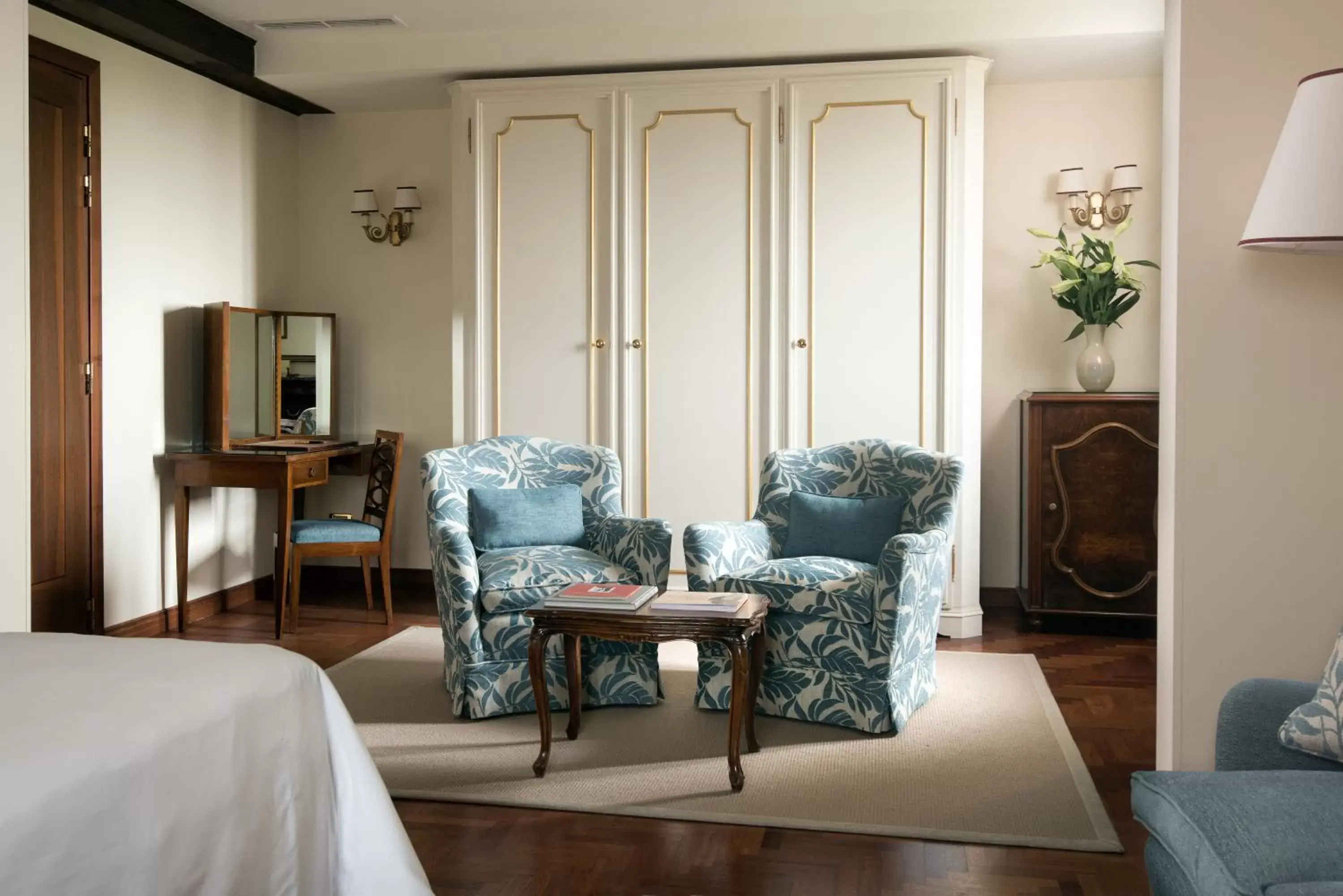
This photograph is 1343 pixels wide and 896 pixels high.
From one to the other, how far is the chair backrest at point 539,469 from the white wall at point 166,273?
63.4 inches

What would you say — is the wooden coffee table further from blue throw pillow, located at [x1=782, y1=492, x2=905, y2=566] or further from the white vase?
the white vase

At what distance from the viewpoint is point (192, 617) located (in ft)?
16.8

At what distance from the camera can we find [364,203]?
5.70 m

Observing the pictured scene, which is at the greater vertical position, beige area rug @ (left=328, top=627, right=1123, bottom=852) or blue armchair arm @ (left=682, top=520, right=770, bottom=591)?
blue armchair arm @ (left=682, top=520, right=770, bottom=591)

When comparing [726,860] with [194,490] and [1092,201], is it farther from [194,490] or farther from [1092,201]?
[1092,201]

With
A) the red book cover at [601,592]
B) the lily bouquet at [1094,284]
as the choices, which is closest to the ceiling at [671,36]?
the lily bouquet at [1094,284]

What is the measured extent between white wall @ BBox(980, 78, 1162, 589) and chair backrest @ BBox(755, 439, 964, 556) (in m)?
1.46

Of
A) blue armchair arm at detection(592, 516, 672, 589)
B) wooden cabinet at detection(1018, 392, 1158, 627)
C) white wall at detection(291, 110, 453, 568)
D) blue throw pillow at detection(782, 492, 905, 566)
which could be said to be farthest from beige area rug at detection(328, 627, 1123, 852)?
white wall at detection(291, 110, 453, 568)

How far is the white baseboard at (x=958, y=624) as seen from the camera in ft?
15.9

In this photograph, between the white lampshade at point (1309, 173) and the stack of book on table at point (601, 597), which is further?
the stack of book on table at point (601, 597)

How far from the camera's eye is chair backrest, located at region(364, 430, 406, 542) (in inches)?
205

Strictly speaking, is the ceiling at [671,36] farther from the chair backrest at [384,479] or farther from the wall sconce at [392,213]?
the chair backrest at [384,479]

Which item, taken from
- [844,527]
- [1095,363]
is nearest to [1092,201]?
[1095,363]

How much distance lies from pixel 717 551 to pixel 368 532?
2.05 m
